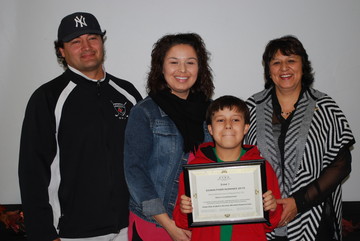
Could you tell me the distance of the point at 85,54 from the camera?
251 centimetres

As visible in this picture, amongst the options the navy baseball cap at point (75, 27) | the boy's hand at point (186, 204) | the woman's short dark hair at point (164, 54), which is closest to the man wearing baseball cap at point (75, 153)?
the navy baseball cap at point (75, 27)

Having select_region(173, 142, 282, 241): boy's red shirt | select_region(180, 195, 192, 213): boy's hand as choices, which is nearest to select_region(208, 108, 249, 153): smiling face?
select_region(173, 142, 282, 241): boy's red shirt

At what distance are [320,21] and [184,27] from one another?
1536 millimetres

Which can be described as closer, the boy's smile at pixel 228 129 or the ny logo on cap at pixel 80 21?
the boy's smile at pixel 228 129

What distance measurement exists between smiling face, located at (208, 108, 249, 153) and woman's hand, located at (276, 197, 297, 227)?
1.69 feet

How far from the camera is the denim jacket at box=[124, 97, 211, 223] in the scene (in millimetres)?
2191

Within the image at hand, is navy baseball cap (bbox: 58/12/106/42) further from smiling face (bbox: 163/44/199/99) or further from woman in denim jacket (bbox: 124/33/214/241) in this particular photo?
smiling face (bbox: 163/44/199/99)

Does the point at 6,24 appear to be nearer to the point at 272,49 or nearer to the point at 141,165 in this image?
the point at 141,165

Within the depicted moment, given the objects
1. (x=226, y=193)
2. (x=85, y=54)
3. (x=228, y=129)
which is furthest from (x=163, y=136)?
(x=85, y=54)

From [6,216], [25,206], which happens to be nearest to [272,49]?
[25,206]

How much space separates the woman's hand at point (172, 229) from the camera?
2.15 metres

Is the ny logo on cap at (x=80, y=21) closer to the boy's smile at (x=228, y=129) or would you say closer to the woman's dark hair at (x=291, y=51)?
the boy's smile at (x=228, y=129)

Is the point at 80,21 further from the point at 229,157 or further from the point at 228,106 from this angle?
the point at 229,157

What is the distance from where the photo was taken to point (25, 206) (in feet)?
7.54
